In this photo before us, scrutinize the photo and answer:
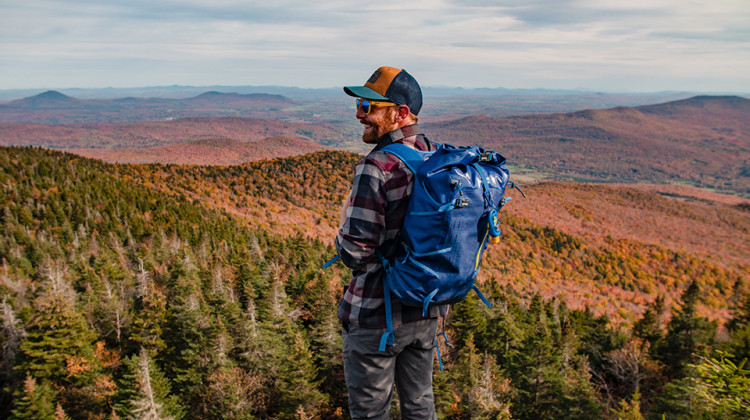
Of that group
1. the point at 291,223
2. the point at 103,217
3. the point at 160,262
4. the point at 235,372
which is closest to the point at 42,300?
the point at 235,372

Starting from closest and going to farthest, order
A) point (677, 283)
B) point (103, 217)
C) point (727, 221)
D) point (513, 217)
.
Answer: point (103, 217) < point (677, 283) < point (513, 217) < point (727, 221)

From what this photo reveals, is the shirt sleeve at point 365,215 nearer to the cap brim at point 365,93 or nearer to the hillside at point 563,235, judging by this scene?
the cap brim at point 365,93

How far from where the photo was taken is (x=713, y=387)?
→ 563cm

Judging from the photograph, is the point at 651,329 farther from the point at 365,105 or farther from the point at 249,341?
the point at 365,105

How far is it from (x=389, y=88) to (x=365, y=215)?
48.1 inches

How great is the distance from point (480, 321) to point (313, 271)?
17.7 metres

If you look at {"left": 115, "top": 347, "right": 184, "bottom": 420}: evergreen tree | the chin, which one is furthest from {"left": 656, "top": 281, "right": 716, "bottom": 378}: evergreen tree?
the chin

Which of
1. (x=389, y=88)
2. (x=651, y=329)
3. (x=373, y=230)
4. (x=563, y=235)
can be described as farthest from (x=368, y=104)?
(x=563, y=235)

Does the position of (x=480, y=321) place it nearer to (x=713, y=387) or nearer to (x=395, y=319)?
(x=713, y=387)

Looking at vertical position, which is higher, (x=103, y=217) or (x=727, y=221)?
(x=103, y=217)

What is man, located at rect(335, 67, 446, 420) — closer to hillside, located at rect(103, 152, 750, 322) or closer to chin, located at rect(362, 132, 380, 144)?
chin, located at rect(362, 132, 380, 144)

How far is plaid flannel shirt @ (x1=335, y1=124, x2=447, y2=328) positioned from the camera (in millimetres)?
3354

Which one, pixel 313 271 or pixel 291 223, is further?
pixel 291 223

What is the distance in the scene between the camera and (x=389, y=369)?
390 cm
